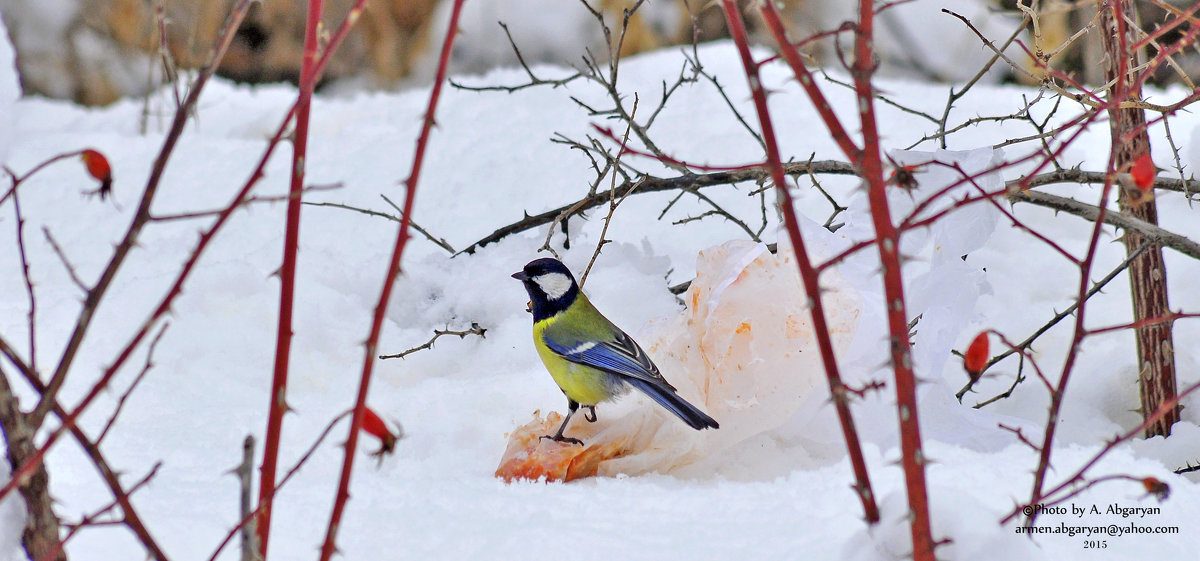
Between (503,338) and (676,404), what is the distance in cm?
67

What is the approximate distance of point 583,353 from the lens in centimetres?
186

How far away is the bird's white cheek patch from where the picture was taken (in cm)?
204

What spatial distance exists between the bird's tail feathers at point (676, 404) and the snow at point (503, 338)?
77 millimetres

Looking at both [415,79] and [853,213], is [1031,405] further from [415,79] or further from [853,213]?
[415,79]

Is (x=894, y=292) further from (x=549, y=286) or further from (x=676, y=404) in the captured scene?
(x=549, y=286)

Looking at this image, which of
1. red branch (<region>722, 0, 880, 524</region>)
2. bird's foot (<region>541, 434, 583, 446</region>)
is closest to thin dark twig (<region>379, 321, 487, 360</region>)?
bird's foot (<region>541, 434, 583, 446</region>)

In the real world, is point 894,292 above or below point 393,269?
above

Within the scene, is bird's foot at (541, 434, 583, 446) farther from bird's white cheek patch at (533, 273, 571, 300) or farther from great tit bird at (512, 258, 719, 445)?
bird's white cheek patch at (533, 273, 571, 300)

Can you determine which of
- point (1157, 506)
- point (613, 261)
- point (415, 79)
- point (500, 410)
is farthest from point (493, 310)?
point (415, 79)

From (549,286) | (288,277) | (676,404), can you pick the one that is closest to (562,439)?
(676,404)

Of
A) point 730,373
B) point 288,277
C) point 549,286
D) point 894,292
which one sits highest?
point 549,286

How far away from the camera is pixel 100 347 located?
2.10 metres

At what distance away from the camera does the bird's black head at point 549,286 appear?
6.62 ft

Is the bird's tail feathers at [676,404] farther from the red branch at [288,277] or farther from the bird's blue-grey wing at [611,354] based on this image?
the red branch at [288,277]
